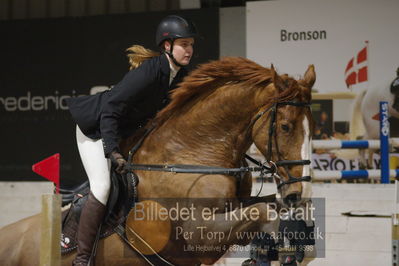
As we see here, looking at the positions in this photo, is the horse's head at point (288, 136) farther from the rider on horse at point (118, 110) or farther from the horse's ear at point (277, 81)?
the rider on horse at point (118, 110)

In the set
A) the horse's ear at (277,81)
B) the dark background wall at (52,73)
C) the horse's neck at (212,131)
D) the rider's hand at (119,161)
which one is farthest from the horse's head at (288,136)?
the dark background wall at (52,73)

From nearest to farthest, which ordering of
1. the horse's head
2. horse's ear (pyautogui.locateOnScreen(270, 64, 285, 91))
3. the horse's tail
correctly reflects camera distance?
1. the horse's head
2. horse's ear (pyautogui.locateOnScreen(270, 64, 285, 91))
3. the horse's tail

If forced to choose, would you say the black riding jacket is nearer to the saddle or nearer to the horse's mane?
the horse's mane

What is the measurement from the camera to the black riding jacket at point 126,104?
3172 millimetres

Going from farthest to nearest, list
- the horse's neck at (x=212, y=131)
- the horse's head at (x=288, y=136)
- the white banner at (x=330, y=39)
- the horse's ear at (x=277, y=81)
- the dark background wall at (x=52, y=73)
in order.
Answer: the dark background wall at (x=52, y=73)
the white banner at (x=330, y=39)
the horse's neck at (x=212, y=131)
the horse's ear at (x=277, y=81)
the horse's head at (x=288, y=136)

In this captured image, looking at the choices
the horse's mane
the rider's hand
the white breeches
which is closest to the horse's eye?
the horse's mane

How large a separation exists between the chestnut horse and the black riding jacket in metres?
0.09

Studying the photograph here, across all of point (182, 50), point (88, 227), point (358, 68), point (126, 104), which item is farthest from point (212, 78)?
point (358, 68)

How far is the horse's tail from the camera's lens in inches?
273

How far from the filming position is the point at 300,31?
7.06m

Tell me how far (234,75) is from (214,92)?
0.48 ft

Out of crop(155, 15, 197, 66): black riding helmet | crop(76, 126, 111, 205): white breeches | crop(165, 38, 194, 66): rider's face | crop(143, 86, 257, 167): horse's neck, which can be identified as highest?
crop(155, 15, 197, 66): black riding helmet

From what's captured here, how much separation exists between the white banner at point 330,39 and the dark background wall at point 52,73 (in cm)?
147

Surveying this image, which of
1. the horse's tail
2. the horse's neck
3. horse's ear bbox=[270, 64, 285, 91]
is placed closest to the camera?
horse's ear bbox=[270, 64, 285, 91]
